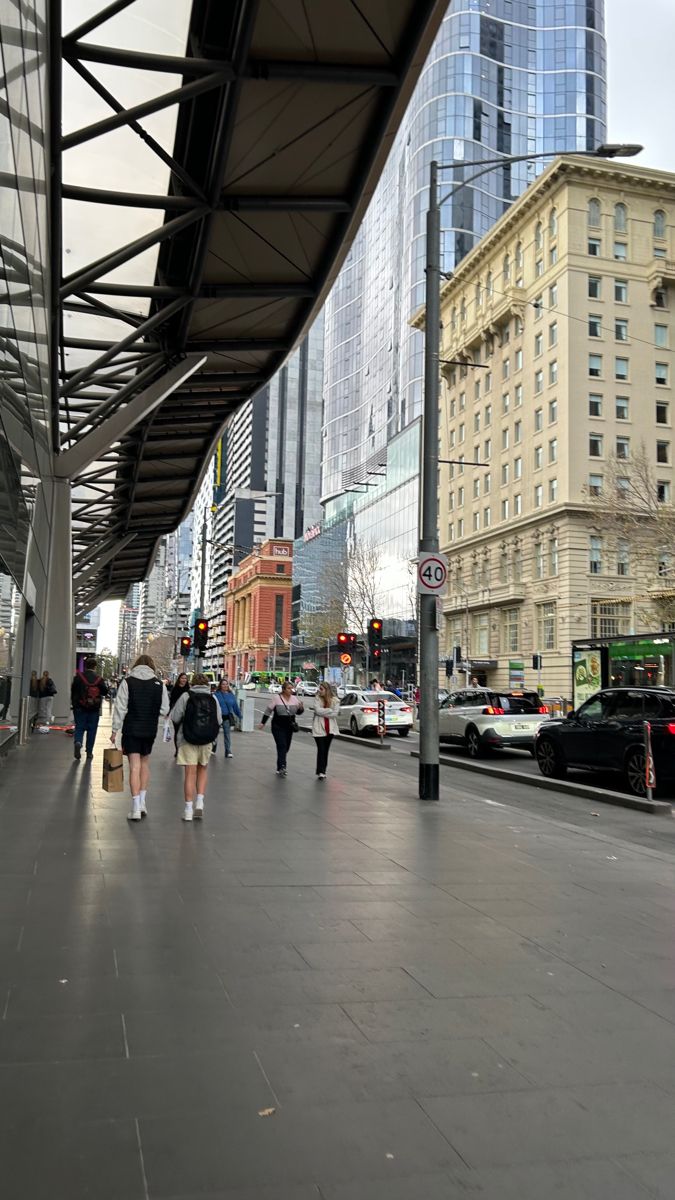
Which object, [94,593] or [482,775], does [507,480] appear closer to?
[94,593]

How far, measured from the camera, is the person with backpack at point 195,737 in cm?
1001

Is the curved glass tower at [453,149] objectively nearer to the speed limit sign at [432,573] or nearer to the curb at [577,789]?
the curb at [577,789]

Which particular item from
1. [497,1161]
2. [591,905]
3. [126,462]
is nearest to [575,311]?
[126,462]

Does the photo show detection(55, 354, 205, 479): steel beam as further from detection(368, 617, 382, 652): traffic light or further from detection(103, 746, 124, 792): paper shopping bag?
detection(103, 746, 124, 792): paper shopping bag

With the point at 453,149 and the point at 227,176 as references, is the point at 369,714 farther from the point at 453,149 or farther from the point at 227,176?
the point at 453,149

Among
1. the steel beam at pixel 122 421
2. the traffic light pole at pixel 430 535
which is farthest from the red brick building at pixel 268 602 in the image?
the traffic light pole at pixel 430 535

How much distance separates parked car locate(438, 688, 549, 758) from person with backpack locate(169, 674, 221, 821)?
1213 cm

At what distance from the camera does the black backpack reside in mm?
9992

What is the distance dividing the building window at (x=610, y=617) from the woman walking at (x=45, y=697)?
37517mm

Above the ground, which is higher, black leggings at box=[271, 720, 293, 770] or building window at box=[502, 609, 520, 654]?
building window at box=[502, 609, 520, 654]

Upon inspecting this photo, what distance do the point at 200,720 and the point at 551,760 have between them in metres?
8.56

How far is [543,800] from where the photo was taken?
1412 centimetres

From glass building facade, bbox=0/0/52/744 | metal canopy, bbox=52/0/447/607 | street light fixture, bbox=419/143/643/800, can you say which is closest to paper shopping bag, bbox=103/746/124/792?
glass building facade, bbox=0/0/52/744

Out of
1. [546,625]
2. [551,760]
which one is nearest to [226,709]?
[551,760]
